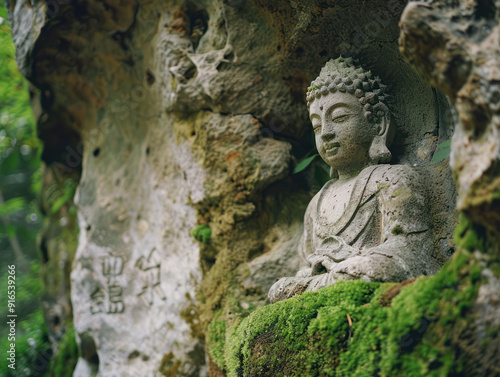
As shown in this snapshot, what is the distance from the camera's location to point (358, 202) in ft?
10.8

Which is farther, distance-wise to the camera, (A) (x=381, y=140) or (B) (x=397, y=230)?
(A) (x=381, y=140)

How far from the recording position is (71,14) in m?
5.09

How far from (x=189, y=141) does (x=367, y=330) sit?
2855mm

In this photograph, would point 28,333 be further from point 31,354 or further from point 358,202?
point 358,202

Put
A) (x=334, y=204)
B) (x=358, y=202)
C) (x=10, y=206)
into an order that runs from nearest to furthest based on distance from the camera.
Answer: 1. (x=358, y=202)
2. (x=334, y=204)
3. (x=10, y=206)

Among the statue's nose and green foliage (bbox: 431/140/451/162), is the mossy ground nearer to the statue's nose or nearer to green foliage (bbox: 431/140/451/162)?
green foliage (bbox: 431/140/451/162)

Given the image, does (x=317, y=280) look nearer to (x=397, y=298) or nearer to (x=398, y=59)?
(x=397, y=298)

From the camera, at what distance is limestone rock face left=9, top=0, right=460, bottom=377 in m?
3.89

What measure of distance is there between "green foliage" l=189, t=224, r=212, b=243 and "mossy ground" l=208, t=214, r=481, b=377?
1.38 metres

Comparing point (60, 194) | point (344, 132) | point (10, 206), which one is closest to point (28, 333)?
point (60, 194)

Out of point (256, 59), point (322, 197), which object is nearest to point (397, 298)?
point (322, 197)

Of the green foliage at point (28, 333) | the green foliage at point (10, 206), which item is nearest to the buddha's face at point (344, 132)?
the green foliage at point (28, 333)

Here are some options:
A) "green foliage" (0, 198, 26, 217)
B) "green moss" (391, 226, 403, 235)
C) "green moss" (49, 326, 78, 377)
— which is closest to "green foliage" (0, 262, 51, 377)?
"green moss" (49, 326, 78, 377)

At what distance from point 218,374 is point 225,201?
142cm
